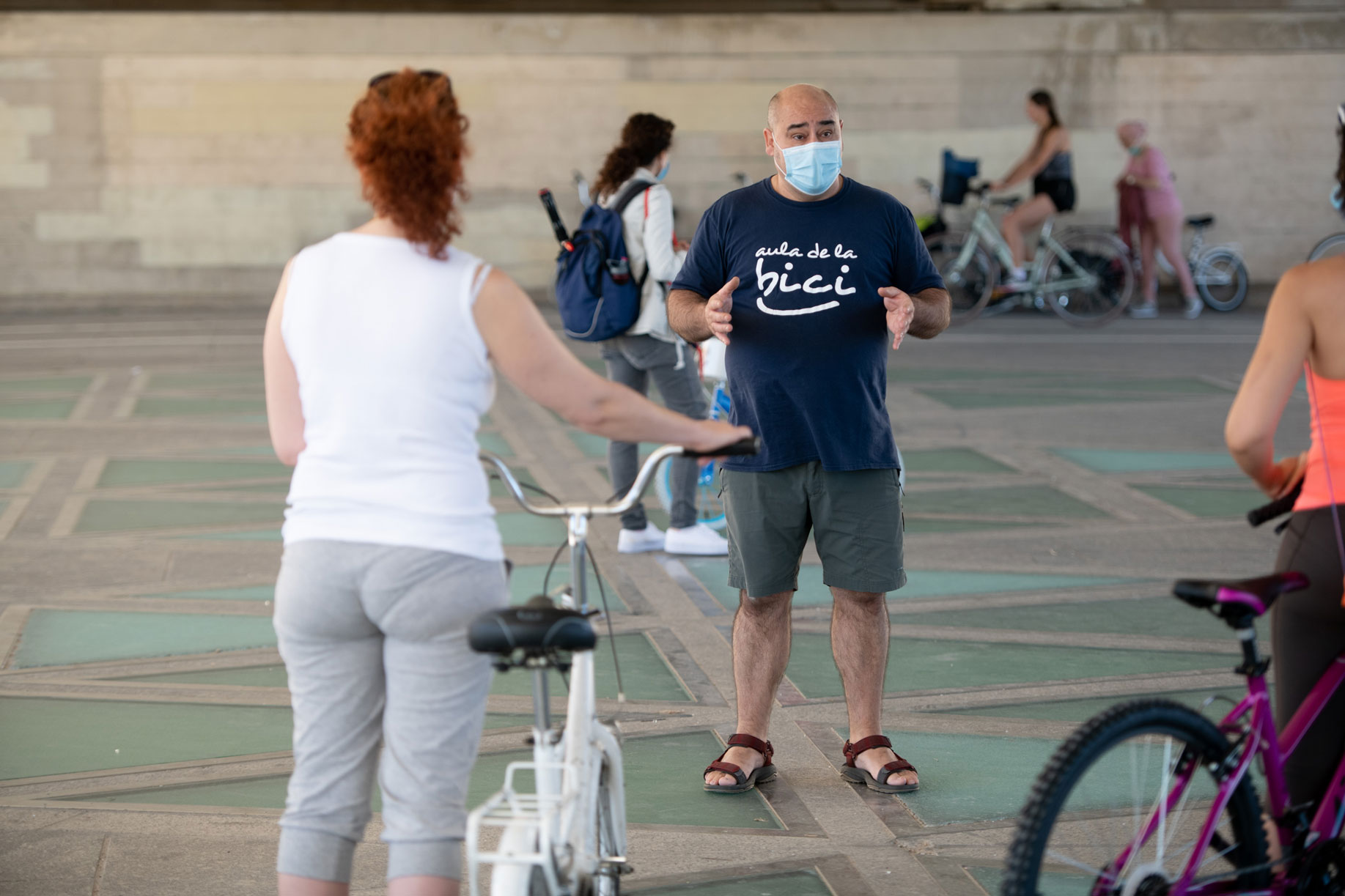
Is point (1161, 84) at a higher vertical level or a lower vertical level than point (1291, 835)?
higher

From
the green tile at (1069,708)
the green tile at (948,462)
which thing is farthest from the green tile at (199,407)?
the green tile at (1069,708)

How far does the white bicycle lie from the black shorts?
14.5m

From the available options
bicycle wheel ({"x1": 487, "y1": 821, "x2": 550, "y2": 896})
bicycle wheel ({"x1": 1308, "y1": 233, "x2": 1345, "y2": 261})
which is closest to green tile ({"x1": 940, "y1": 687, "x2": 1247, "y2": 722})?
bicycle wheel ({"x1": 487, "y1": 821, "x2": 550, "y2": 896})

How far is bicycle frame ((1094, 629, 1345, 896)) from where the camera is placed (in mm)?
2820

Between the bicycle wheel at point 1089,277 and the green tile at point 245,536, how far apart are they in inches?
430

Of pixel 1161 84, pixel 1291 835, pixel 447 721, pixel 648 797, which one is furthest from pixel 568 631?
pixel 1161 84

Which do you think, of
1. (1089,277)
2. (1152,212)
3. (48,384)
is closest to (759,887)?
(48,384)

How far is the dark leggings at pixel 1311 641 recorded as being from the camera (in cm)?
301

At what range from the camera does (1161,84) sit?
18312mm

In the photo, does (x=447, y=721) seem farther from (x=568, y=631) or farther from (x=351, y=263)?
(x=351, y=263)

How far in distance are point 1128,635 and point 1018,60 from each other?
13.8m

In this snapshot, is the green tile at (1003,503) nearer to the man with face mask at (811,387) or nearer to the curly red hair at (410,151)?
the man with face mask at (811,387)

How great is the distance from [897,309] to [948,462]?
5.43m

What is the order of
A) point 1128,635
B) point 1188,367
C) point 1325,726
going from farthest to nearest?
point 1188,367 < point 1128,635 < point 1325,726
